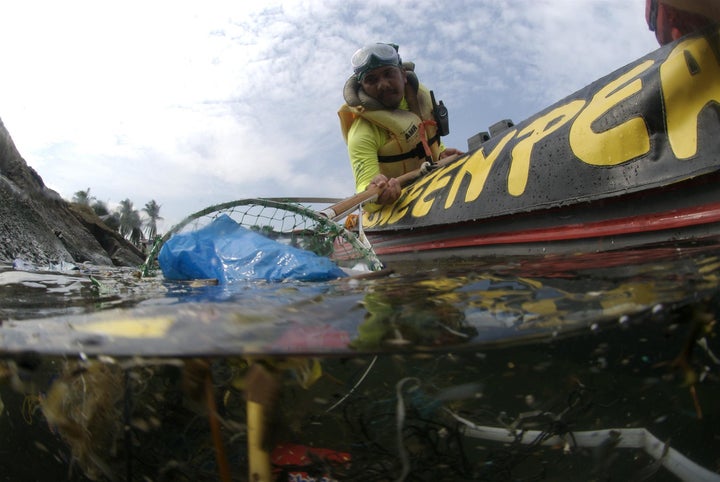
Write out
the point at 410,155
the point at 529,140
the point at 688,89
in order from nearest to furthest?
the point at 688,89
the point at 529,140
the point at 410,155

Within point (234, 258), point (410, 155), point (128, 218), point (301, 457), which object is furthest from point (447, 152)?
point (128, 218)

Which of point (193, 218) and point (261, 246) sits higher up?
point (193, 218)

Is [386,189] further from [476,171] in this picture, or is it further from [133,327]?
[133,327]

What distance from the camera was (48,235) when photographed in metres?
7.16

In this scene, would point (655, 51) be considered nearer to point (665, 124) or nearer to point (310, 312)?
Answer: point (665, 124)

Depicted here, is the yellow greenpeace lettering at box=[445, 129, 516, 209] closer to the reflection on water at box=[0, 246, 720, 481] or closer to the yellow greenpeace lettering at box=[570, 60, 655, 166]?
the yellow greenpeace lettering at box=[570, 60, 655, 166]

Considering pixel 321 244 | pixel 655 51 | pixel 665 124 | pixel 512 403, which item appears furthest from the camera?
pixel 321 244

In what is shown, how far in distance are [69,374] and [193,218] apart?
1.60 m

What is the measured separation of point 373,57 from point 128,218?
46.5 meters

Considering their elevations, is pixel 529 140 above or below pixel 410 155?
below

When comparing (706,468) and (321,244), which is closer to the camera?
(706,468)

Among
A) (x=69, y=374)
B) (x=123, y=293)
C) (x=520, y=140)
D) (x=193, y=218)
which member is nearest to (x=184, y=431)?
(x=69, y=374)

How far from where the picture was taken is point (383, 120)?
5211 millimetres

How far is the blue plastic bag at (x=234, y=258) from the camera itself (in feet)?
7.55
